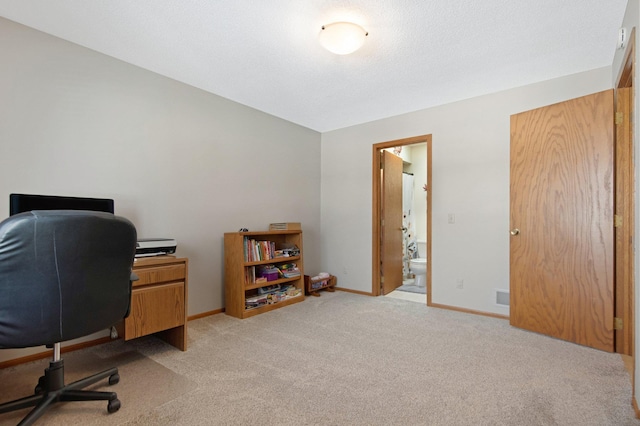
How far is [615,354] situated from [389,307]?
196 cm

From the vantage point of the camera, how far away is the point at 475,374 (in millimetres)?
2037

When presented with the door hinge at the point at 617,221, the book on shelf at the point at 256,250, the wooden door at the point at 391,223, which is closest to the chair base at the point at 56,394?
the book on shelf at the point at 256,250

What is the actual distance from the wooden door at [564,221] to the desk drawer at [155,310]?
303 cm

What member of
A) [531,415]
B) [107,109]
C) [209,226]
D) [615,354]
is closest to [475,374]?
[531,415]

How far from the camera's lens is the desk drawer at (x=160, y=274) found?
2214 mm

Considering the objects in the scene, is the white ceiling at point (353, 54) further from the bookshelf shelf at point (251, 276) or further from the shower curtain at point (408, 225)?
the shower curtain at point (408, 225)

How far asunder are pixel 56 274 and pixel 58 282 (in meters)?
0.04

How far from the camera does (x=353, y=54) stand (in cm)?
260

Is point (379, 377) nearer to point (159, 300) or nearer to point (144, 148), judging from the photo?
point (159, 300)

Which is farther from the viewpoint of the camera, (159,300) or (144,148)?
(144,148)

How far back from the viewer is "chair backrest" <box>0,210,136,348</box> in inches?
50.8

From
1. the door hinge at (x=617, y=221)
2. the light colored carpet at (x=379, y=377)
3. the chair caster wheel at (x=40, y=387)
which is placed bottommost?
the light colored carpet at (x=379, y=377)

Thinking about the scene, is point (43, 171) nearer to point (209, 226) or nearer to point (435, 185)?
point (209, 226)

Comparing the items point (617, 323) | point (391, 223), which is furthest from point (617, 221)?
point (391, 223)
